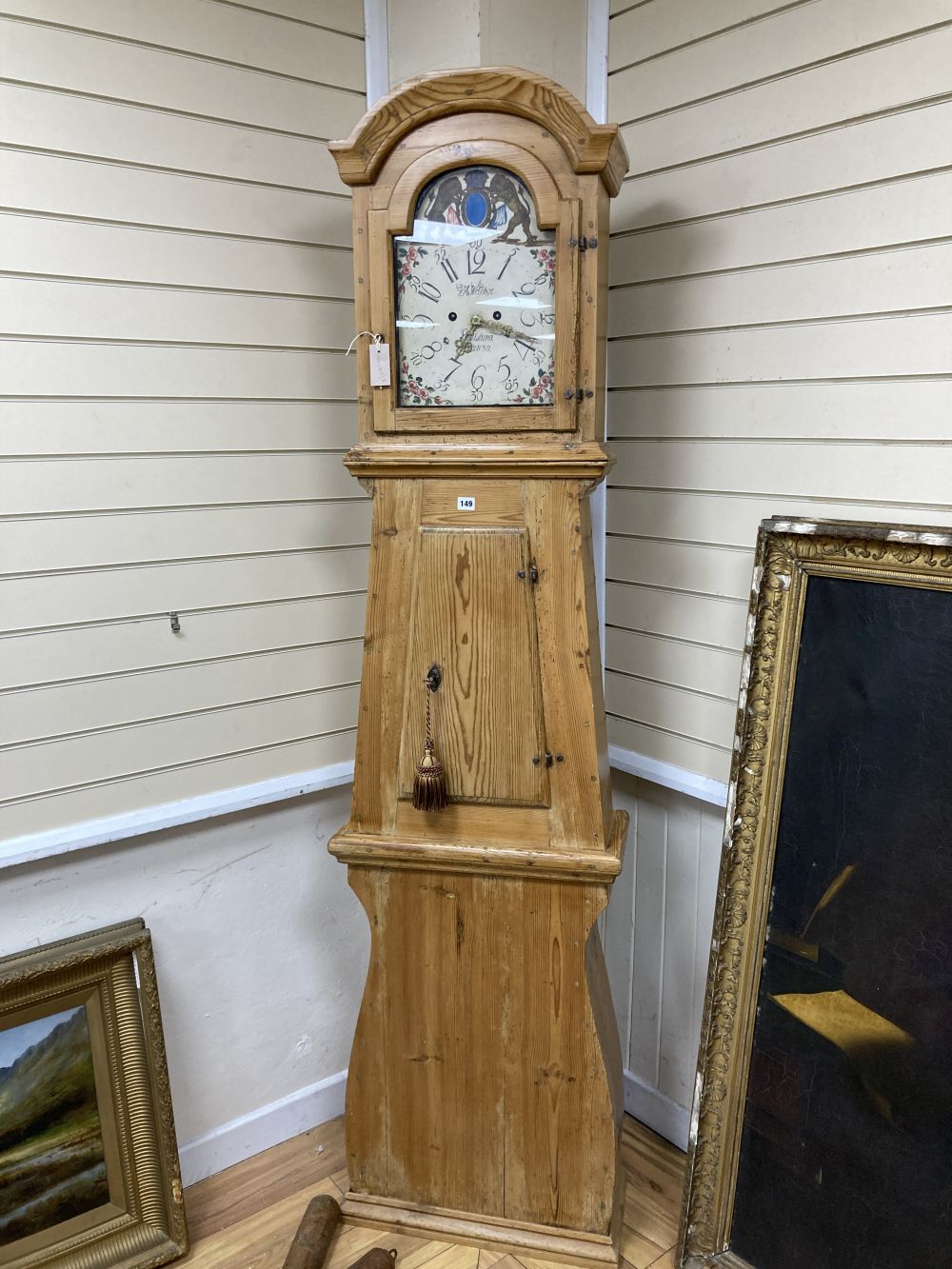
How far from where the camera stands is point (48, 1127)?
1703mm

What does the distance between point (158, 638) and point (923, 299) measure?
4.84 feet

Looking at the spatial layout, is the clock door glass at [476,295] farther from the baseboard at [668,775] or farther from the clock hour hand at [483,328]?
the baseboard at [668,775]

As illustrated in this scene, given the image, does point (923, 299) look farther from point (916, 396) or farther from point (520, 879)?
point (520, 879)

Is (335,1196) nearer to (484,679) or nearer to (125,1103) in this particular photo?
(125,1103)

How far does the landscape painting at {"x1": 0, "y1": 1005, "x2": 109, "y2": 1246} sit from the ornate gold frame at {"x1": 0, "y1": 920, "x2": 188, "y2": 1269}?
20 mm

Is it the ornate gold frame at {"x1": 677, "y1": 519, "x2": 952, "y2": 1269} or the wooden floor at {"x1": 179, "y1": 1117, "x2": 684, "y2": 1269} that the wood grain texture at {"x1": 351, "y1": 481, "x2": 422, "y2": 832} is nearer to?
the ornate gold frame at {"x1": 677, "y1": 519, "x2": 952, "y2": 1269}

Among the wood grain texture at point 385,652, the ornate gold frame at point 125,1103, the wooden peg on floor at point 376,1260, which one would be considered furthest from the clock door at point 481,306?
the wooden peg on floor at point 376,1260

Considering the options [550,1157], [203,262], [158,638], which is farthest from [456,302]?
[550,1157]

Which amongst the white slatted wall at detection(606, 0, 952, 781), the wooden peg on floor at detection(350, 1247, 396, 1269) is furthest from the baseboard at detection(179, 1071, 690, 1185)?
the white slatted wall at detection(606, 0, 952, 781)

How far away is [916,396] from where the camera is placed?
1.45 meters

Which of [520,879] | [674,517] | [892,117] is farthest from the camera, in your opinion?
[674,517]

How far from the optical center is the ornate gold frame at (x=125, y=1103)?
171 centimetres

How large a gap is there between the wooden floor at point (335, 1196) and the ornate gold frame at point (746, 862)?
0.20 metres

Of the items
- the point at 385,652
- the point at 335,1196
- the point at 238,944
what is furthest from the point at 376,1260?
the point at 385,652
